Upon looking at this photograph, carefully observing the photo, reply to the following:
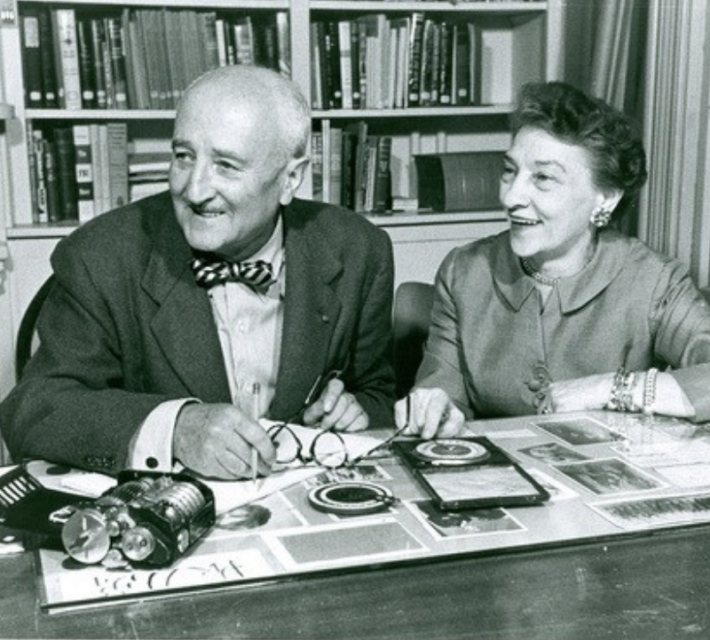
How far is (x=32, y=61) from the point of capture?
321 centimetres

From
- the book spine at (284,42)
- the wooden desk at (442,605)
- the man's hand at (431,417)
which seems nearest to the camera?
the wooden desk at (442,605)

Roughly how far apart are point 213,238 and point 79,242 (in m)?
0.25

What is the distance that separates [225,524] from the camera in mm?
1245

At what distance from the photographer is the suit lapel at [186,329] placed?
1803 mm

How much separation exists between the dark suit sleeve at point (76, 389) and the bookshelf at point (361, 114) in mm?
1498

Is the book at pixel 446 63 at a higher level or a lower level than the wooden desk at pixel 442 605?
higher

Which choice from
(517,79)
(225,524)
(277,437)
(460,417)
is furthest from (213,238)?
(517,79)

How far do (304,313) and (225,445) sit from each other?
0.59 meters

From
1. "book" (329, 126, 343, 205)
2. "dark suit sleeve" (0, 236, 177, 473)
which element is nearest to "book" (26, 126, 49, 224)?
"book" (329, 126, 343, 205)

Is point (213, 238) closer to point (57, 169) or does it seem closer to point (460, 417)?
point (460, 417)

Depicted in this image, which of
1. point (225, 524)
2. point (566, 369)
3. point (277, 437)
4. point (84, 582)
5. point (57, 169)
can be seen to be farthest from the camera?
point (57, 169)

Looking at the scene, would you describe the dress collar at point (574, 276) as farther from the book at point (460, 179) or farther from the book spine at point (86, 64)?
the book spine at point (86, 64)

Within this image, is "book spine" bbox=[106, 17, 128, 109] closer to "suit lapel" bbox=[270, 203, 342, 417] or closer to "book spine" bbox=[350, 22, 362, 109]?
"book spine" bbox=[350, 22, 362, 109]

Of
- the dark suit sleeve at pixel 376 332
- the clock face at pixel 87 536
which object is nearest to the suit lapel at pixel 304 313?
the dark suit sleeve at pixel 376 332
